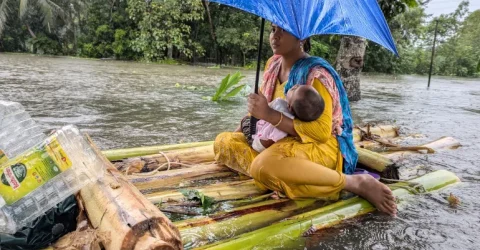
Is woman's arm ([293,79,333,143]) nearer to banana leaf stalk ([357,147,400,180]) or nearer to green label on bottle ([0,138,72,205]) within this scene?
banana leaf stalk ([357,147,400,180])

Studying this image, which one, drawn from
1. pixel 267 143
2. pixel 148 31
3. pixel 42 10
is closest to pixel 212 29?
pixel 148 31

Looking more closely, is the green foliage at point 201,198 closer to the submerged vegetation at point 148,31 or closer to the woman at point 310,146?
the woman at point 310,146

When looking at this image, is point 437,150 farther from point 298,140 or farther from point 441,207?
point 298,140

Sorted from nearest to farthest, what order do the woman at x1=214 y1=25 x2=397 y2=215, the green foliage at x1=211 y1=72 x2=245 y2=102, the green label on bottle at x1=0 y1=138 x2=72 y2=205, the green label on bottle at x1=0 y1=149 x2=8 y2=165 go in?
the green label on bottle at x1=0 y1=138 x2=72 y2=205 < the green label on bottle at x1=0 y1=149 x2=8 y2=165 < the woman at x1=214 y1=25 x2=397 y2=215 < the green foliage at x1=211 y1=72 x2=245 y2=102

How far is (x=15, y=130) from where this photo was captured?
2.40 m

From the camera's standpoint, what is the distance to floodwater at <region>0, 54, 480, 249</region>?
7.85 feet

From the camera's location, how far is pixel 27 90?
7.27 metres

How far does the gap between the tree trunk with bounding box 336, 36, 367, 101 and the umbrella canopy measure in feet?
17.8

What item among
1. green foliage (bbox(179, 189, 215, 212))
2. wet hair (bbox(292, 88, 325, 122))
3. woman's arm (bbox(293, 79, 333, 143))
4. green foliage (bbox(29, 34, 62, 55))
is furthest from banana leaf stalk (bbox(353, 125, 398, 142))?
green foliage (bbox(29, 34, 62, 55))

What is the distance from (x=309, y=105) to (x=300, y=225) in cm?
67

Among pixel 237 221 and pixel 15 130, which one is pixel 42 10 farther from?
pixel 237 221

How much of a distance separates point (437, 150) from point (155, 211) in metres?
3.81

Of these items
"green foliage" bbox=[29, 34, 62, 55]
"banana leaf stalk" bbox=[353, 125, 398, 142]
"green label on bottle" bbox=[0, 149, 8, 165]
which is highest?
"green foliage" bbox=[29, 34, 62, 55]

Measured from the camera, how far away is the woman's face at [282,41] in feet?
7.81
